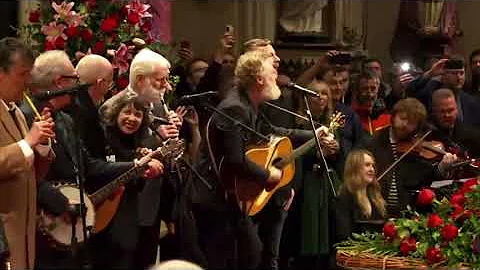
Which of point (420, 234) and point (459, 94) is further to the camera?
point (459, 94)

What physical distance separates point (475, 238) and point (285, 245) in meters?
2.21

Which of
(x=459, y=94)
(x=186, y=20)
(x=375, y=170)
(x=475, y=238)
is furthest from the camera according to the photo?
(x=186, y=20)

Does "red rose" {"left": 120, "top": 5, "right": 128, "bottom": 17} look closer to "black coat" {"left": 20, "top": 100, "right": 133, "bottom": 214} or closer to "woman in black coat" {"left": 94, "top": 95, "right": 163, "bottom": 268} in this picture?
"woman in black coat" {"left": 94, "top": 95, "right": 163, "bottom": 268}

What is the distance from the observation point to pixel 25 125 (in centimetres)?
452

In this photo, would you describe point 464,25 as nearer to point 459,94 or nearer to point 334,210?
point 459,94

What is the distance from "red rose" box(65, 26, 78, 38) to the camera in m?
6.03

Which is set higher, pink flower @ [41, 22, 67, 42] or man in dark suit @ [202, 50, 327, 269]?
pink flower @ [41, 22, 67, 42]

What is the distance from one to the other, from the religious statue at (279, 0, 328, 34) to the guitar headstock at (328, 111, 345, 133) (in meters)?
2.52

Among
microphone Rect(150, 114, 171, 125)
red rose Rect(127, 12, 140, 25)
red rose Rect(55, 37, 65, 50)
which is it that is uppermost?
red rose Rect(127, 12, 140, 25)

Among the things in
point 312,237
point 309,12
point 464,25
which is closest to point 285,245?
point 312,237

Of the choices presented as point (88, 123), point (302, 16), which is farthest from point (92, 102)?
point (302, 16)

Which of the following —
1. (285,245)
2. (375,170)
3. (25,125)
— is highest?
(25,125)

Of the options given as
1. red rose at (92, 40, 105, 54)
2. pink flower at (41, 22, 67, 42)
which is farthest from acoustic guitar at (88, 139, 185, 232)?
pink flower at (41, 22, 67, 42)

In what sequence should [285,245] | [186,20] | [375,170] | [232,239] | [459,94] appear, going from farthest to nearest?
1. [186,20]
2. [459,94]
3. [285,245]
4. [375,170]
5. [232,239]
